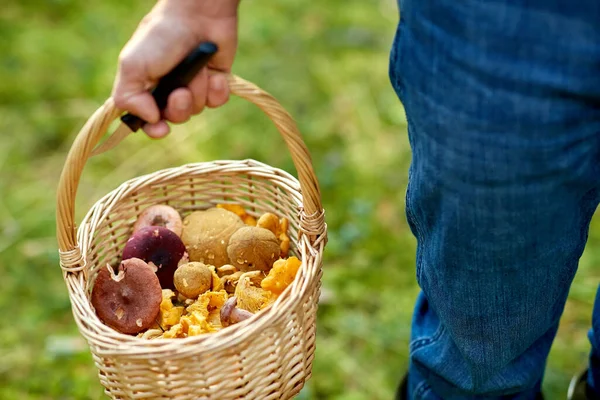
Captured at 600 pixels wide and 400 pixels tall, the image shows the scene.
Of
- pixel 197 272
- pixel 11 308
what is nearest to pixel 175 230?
pixel 197 272

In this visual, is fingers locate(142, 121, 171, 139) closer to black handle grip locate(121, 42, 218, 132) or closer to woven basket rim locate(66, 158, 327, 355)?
black handle grip locate(121, 42, 218, 132)

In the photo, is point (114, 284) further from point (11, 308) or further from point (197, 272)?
point (11, 308)

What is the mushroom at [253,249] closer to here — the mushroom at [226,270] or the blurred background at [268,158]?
the mushroom at [226,270]

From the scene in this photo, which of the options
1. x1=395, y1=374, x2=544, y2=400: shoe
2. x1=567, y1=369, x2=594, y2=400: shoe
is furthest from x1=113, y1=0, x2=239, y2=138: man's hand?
x1=567, y1=369, x2=594, y2=400: shoe

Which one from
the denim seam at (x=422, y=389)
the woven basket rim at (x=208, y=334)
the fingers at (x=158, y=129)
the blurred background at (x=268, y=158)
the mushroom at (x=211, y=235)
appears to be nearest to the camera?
the woven basket rim at (x=208, y=334)

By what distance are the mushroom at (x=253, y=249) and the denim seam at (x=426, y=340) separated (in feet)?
0.98

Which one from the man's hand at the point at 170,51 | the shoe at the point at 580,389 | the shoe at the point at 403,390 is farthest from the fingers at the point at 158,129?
the shoe at the point at 580,389

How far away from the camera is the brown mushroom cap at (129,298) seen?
1190 millimetres

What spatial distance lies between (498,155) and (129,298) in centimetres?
68

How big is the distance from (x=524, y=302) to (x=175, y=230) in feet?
2.29

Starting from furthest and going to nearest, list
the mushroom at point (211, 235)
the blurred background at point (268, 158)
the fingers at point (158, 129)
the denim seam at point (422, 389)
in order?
1. the blurred background at point (268, 158)
2. the mushroom at point (211, 235)
3. the denim seam at point (422, 389)
4. the fingers at point (158, 129)

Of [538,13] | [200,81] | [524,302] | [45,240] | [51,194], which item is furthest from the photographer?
[51,194]

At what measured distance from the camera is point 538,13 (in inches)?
30.9

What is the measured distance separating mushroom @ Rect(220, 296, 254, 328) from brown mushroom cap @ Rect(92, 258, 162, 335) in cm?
14
